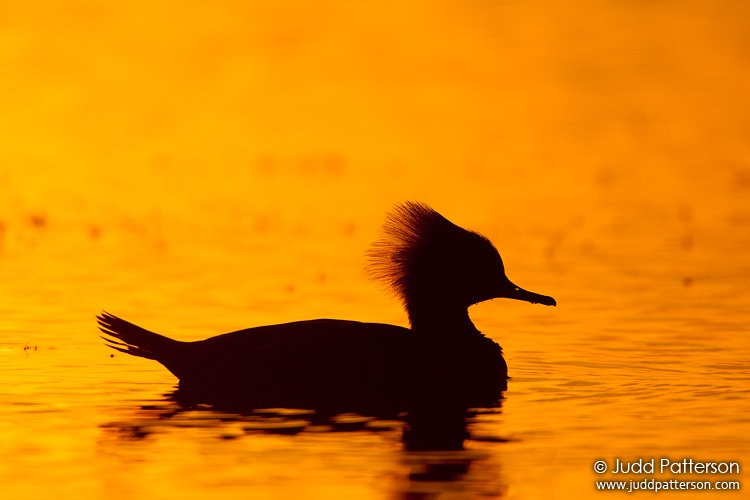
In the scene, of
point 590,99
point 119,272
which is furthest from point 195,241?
point 590,99

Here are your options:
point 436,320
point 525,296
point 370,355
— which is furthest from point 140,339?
point 525,296

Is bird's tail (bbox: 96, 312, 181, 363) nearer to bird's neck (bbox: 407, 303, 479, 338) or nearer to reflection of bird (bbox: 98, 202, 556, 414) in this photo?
reflection of bird (bbox: 98, 202, 556, 414)

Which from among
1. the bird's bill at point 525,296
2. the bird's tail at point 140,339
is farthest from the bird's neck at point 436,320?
the bird's tail at point 140,339

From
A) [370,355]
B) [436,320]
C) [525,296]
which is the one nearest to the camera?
[370,355]

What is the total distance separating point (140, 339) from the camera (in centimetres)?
1388

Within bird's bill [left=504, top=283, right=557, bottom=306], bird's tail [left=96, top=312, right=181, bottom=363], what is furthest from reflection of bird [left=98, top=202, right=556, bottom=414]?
bird's bill [left=504, top=283, right=557, bottom=306]

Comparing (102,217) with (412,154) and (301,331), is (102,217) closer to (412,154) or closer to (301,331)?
(412,154)

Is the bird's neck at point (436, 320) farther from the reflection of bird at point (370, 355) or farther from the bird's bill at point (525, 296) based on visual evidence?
the bird's bill at point (525, 296)

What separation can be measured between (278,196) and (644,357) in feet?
32.0

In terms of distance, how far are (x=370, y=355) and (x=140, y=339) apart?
1446 mm

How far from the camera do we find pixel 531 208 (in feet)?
76.8

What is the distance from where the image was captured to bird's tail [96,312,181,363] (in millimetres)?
13867

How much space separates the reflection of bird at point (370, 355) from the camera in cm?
1365

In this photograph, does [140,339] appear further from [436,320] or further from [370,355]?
[436,320]
